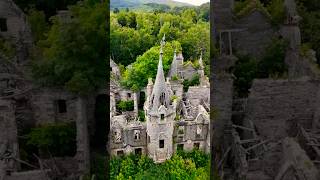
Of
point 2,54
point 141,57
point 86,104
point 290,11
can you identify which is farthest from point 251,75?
point 2,54

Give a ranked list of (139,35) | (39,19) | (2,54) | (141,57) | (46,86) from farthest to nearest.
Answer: (39,19) < (2,54) < (46,86) < (139,35) < (141,57)

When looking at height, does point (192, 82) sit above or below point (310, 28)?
below

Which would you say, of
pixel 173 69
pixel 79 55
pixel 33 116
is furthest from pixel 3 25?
pixel 173 69

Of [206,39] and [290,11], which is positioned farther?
[290,11]

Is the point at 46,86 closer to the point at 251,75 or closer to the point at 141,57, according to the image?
the point at 141,57

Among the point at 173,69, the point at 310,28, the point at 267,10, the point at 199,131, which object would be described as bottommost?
the point at 199,131

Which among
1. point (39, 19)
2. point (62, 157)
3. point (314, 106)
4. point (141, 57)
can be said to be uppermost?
point (39, 19)

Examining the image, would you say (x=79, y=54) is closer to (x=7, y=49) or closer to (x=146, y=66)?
(x=7, y=49)

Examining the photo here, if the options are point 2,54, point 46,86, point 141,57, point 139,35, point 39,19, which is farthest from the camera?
point 39,19

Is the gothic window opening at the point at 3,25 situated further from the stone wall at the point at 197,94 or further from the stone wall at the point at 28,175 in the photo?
the stone wall at the point at 197,94
